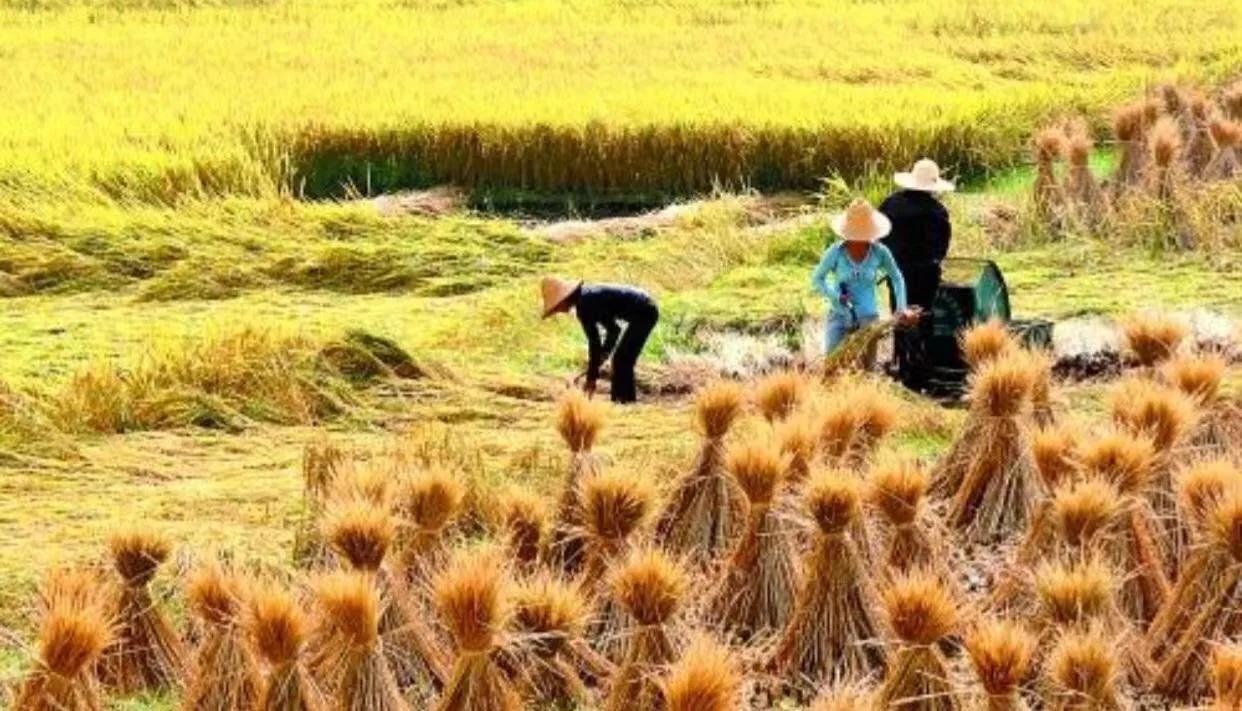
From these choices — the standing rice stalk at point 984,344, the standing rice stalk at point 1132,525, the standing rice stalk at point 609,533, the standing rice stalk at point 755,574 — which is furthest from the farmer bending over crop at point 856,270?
the standing rice stalk at point 609,533

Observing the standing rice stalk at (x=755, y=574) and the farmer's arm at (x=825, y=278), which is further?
the farmer's arm at (x=825, y=278)

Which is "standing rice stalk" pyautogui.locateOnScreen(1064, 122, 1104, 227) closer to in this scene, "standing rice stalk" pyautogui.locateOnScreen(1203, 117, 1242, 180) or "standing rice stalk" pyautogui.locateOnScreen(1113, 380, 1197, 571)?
"standing rice stalk" pyautogui.locateOnScreen(1203, 117, 1242, 180)

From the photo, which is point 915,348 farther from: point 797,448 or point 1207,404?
point 797,448

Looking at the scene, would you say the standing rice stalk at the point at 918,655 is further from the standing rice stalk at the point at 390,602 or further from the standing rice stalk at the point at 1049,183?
the standing rice stalk at the point at 1049,183

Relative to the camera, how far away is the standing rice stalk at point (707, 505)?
4.90 meters

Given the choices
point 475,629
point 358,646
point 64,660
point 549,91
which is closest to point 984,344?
point 475,629

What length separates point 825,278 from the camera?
7.21 meters

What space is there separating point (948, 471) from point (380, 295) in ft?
14.8

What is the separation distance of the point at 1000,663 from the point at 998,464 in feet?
5.43

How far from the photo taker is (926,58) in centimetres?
1672

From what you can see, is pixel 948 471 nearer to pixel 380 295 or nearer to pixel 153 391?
pixel 153 391

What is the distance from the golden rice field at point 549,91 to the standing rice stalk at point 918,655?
7.59 meters

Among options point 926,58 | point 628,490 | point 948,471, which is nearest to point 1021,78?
point 926,58

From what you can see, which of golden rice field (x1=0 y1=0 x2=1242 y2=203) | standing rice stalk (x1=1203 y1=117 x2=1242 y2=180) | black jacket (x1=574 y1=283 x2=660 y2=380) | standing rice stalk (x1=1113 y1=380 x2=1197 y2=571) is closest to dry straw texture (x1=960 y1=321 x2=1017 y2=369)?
standing rice stalk (x1=1113 y1=380 x2=1197 y2=571)
